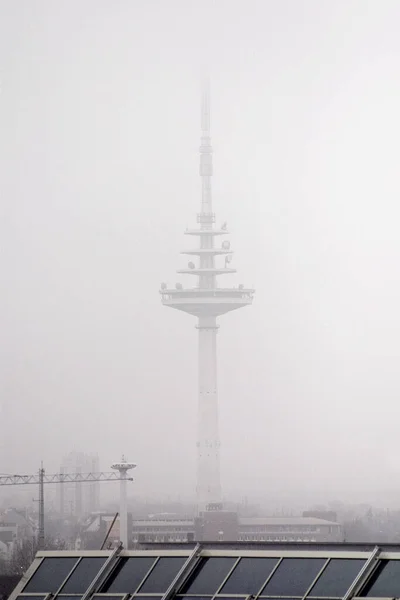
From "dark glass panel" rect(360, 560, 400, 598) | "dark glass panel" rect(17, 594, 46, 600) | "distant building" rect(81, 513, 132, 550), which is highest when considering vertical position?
"distant building" rect(81, 513, 132, 550)

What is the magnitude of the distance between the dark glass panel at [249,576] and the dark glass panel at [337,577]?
0.68m

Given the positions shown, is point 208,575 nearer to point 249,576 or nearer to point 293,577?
point 249,576

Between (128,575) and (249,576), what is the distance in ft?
5.13

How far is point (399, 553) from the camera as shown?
58.6ft

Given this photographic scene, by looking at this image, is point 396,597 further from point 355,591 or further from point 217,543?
point 217,543

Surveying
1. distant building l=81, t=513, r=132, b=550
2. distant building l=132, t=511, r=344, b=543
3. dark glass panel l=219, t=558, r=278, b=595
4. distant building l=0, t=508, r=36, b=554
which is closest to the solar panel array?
dark glass panel l=219, t=558, r=278, b=595

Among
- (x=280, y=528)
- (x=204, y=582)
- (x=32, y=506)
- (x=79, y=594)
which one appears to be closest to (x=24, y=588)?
(x=79, y=594)

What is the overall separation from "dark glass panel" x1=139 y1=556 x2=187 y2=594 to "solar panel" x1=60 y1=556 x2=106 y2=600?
0.74 metres

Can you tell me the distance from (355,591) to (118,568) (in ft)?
10.3

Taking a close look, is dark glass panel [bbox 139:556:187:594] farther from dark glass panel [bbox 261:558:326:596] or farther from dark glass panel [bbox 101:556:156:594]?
dark glass panel [bbox 261:558:326:596]

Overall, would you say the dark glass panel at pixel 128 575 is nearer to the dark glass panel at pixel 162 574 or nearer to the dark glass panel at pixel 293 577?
the dark glass panel at pixel 162 574

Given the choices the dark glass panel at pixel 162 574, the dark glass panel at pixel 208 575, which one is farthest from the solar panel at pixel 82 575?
the dark glass panel at pixel 208 575

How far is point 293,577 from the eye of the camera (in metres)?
18.1

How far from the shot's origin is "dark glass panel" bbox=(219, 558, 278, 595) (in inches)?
716
